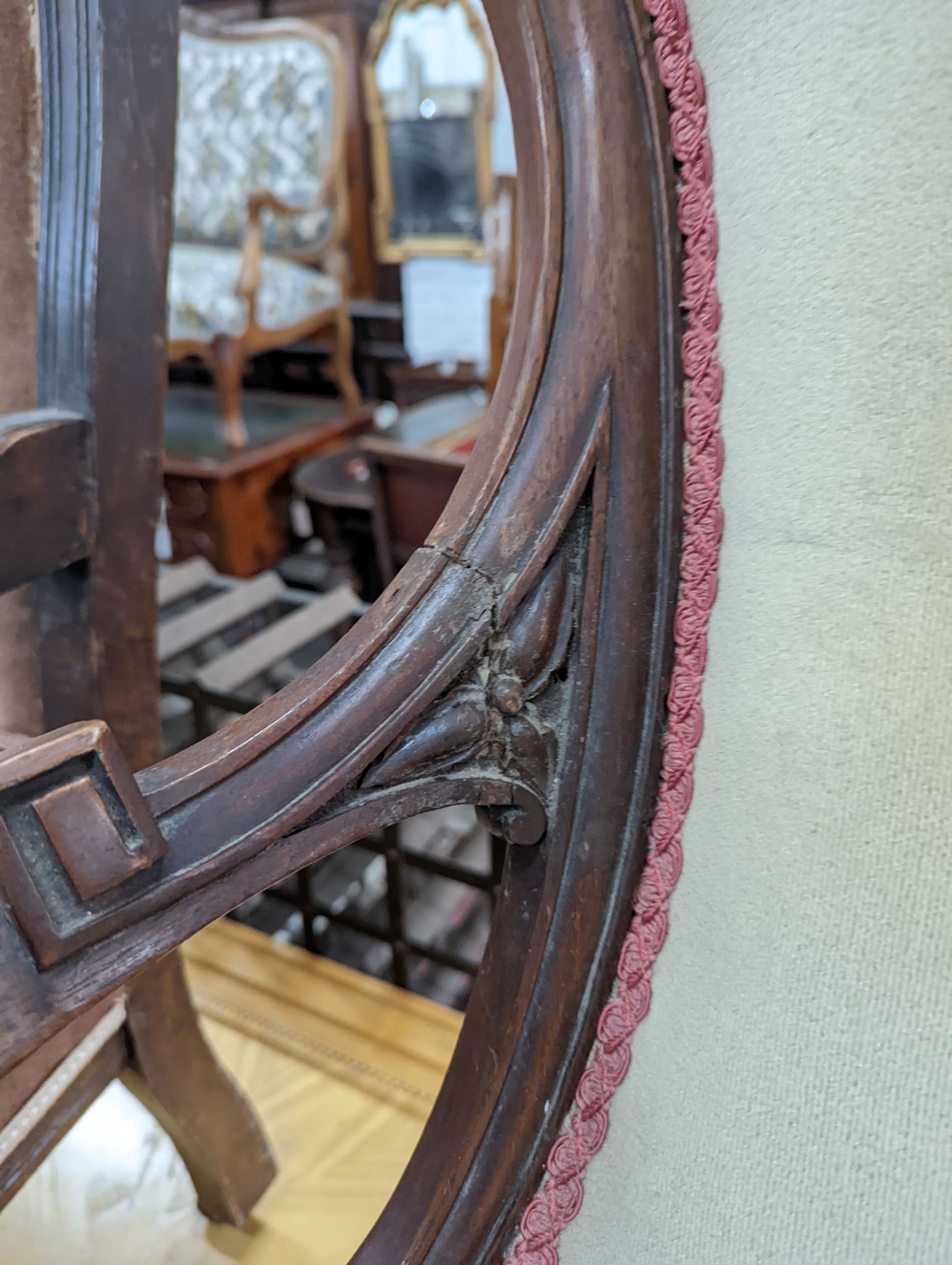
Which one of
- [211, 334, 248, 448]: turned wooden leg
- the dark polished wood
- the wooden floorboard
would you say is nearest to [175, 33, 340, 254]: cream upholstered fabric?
[211, 334, 248, 448]: turned wooden leg

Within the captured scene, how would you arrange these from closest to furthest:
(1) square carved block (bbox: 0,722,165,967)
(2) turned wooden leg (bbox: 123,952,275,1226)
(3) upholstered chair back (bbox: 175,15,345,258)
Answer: (1) square carved block (bbox: 0,722,165,967) < (2) turned wooden leg (bbox: 123,952,275,1226) < (3) upholstered chair back (bbox: 175,15,345,258)

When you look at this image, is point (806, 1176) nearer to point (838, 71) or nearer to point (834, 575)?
point (834, 575)

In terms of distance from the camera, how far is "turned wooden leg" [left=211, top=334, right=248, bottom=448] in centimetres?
246

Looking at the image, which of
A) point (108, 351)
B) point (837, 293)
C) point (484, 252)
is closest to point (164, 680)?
point (108, 351)

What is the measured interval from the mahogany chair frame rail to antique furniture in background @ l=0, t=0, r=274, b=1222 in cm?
8

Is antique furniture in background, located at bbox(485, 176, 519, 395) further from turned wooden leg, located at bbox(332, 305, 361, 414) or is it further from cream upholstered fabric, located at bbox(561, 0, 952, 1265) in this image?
cream upholstered fabric, located at bbox(561, 0, 952, 1265)

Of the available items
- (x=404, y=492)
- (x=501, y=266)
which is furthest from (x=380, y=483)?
(x=501, y=266)

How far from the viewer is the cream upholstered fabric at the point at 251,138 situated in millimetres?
2764

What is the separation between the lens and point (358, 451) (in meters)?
2.49

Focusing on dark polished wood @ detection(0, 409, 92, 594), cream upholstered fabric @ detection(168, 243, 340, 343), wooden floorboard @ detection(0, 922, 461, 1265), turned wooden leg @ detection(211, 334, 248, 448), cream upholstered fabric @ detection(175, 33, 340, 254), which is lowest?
wooden floorboard @ detection(0, 922, 461, 1265)

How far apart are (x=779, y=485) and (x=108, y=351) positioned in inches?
12.7

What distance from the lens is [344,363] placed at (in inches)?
116

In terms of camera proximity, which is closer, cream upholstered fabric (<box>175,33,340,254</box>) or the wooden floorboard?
Answer: the wooden floorboard

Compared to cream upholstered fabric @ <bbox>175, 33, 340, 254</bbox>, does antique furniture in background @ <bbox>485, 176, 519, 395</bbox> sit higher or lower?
lower
